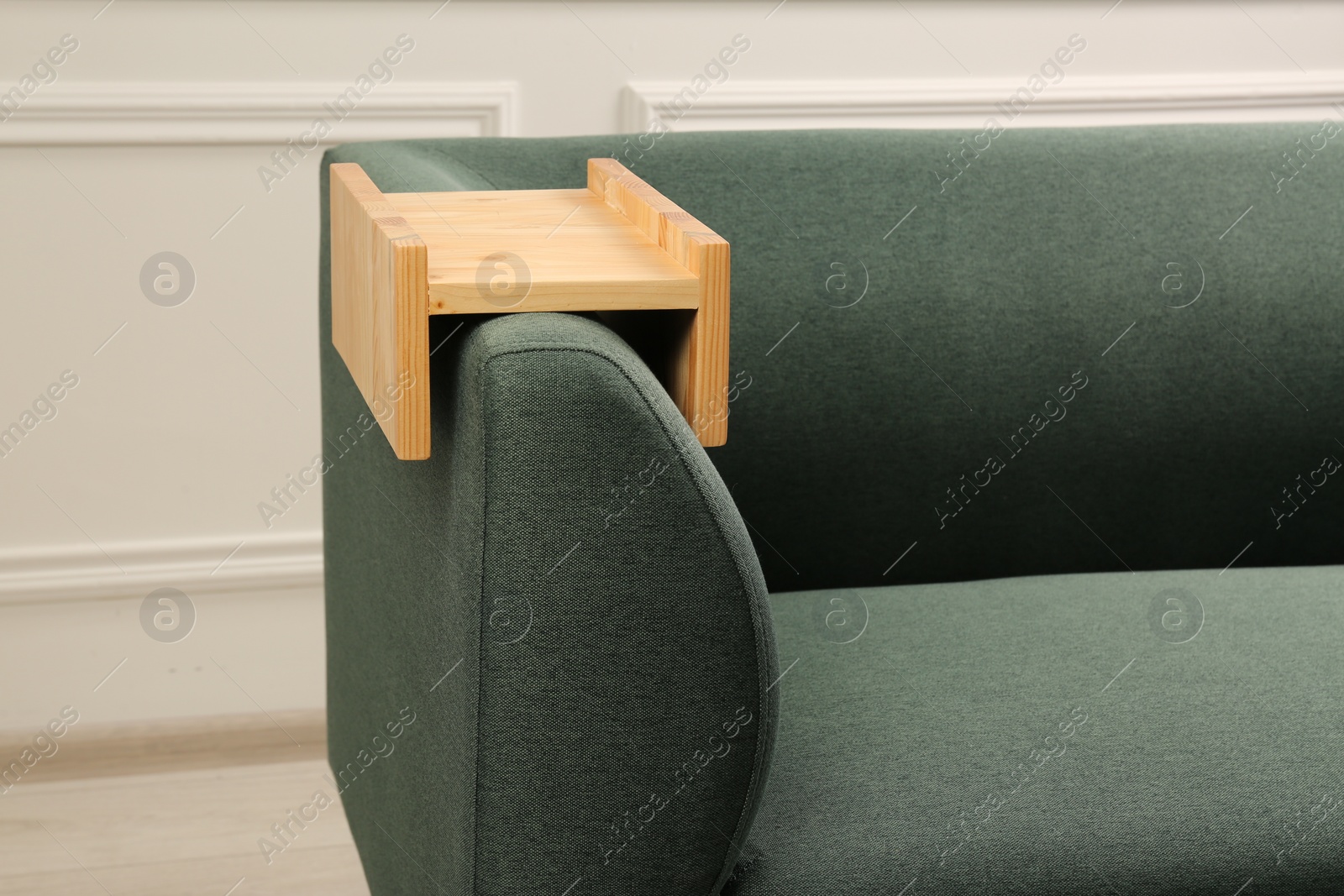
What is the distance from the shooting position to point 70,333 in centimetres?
183

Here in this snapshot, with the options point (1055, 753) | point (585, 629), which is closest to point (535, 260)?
point (585, 629)

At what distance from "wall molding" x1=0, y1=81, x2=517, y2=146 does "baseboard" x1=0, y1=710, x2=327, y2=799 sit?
0.85 meters

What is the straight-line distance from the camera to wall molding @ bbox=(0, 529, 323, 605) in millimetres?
1874

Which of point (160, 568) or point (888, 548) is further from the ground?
point (888, 548)

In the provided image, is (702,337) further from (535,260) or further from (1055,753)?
(1055,753)

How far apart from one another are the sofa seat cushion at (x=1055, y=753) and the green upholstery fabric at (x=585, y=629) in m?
0.10

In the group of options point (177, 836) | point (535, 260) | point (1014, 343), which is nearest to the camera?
point (535, 260)

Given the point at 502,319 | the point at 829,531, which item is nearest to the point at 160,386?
the point at 829,531

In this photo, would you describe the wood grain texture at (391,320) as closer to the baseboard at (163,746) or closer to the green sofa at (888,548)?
the green sofa at (888,548)

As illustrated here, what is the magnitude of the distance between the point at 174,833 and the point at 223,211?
857 millimetres

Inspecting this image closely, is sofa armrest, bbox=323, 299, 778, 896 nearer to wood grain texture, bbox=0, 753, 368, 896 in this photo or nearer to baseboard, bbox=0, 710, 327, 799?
wood grain texture, bbox=0, 753, 368, 896

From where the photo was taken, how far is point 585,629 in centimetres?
81

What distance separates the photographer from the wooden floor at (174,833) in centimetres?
158

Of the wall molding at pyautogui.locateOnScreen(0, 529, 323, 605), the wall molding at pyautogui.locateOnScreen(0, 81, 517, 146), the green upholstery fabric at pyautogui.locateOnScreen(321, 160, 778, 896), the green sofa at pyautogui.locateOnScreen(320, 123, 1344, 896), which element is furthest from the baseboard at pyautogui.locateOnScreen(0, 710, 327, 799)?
the green upholstery fabric at pyautogui.locateOnScreen(321, 160, 778, 896)
